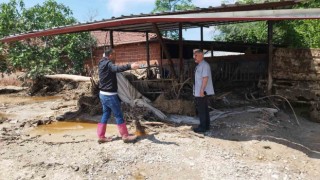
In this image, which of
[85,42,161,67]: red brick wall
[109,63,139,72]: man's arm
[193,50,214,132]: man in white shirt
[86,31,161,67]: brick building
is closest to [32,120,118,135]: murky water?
[109,63,139,72]: man's arm

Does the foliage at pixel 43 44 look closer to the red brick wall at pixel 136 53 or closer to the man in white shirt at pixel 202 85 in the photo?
the red brick wall at pixel 136 53

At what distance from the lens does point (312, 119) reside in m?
8.45

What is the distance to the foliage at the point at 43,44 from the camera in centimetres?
1677

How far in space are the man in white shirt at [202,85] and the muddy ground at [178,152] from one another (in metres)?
0.33

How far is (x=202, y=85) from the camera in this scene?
7.09 m

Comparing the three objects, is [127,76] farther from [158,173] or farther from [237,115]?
[158,173]

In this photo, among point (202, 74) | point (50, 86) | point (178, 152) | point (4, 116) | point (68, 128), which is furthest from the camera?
point (50, 86)


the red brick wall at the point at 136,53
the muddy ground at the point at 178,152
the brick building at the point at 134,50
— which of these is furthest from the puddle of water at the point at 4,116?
the red brick wall at the point at 136,53

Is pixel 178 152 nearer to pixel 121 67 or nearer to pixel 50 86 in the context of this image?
pixel 121 67

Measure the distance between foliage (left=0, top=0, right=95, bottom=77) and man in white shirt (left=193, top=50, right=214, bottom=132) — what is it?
11224 millimetres

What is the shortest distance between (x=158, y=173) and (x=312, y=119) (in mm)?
4663

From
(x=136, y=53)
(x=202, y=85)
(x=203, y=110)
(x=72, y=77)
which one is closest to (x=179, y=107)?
(x=203, y=110)

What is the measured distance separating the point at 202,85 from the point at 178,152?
1549 millimetres

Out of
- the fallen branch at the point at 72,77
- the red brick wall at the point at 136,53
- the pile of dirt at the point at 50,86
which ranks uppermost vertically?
the red brick wall at the point at 136,53
